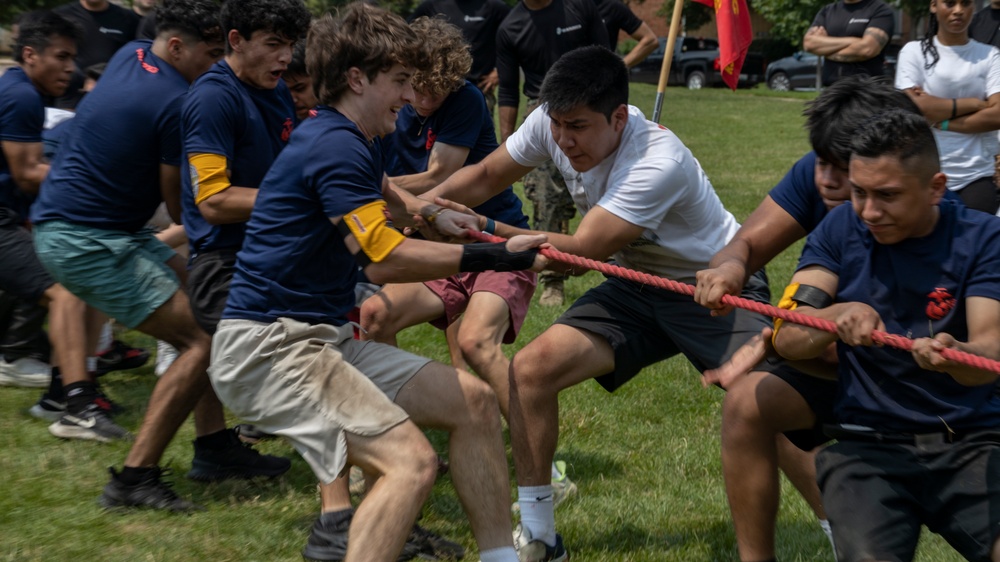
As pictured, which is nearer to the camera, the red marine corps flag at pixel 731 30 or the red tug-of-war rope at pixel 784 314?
the red tug-of-war rope at pixel 784 314

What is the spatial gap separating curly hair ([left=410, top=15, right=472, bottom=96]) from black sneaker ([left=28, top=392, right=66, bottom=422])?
8.81ft

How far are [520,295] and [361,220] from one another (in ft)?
5.95

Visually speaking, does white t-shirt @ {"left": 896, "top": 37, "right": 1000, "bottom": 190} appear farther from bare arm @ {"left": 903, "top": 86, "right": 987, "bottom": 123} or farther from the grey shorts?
the grey shorts

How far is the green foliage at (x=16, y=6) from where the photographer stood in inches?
839

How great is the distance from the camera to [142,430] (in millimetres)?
4953

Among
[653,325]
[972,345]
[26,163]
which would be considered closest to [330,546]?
[653,325]

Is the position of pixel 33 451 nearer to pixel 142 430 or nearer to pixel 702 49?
pixel 142 430

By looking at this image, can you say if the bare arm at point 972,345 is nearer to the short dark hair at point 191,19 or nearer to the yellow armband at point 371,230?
the yellow armband at point 371,230

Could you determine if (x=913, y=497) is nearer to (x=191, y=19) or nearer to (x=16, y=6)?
(x=191, y=19)

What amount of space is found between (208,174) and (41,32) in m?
2.35

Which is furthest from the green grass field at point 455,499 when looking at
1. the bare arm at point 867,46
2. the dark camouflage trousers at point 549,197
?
the bare arm at point 867,46

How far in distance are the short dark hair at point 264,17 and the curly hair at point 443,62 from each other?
0.73 m

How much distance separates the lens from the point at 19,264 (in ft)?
20.6

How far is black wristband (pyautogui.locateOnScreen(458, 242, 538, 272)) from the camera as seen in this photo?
3.83 meters
